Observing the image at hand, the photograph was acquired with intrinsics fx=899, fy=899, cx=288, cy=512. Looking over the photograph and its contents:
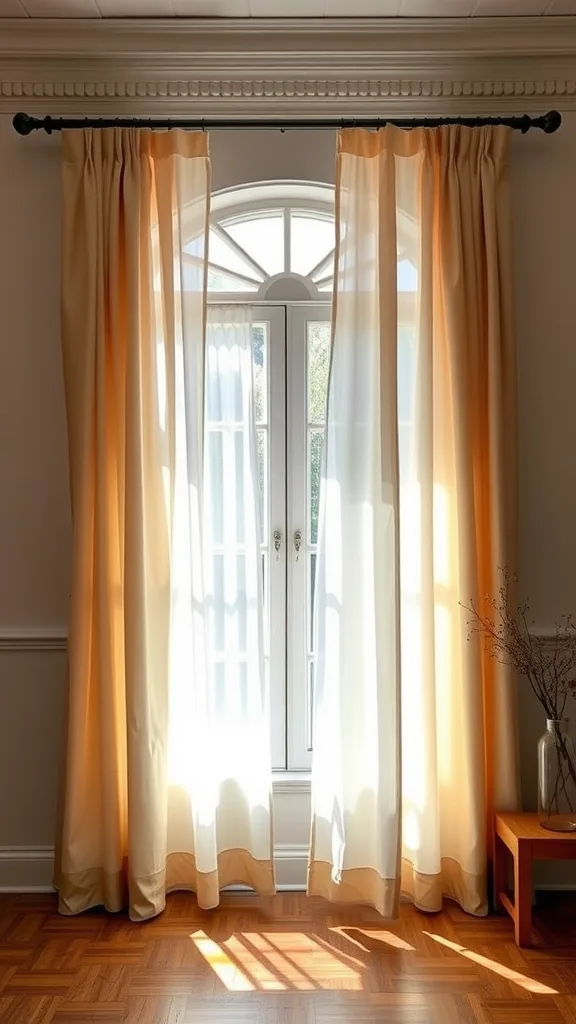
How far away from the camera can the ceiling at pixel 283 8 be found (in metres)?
2.96

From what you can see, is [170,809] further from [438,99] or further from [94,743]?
[438,99]

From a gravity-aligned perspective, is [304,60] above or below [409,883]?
above

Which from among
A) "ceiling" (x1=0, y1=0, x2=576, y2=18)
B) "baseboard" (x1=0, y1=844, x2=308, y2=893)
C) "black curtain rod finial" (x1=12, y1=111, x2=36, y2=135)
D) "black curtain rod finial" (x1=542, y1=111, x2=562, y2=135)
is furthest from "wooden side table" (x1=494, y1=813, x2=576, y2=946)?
"black curtain rod finial" (x1=12, y1=111, x2=36, y2=135)

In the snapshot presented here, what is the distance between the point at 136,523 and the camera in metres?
2.97

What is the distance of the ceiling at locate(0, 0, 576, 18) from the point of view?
2961 millimetres

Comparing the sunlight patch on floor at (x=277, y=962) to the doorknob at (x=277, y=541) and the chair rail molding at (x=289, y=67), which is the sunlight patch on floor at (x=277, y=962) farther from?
the chair rail molding at (x=289, y=67)

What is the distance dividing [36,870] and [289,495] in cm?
163

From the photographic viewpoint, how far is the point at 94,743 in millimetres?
3068

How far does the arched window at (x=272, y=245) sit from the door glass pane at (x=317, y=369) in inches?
4.9

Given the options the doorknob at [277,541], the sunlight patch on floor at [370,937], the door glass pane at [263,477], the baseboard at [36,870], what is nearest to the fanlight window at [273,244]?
the door glass pane at [263,477]

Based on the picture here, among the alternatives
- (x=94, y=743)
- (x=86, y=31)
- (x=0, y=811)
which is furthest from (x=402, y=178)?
(x=0, y=811)

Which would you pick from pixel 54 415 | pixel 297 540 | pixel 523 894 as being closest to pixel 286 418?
pixel 297 540

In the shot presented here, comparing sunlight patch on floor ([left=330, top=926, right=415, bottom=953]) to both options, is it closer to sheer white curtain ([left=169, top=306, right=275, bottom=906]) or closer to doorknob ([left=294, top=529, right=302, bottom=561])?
sheer white curtain ([left=169, top=306, right=275, bottom=906])

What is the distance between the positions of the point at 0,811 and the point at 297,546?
1.44 metres
